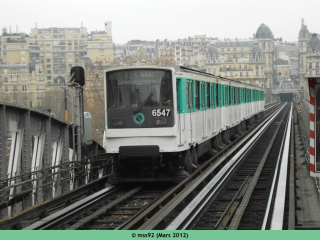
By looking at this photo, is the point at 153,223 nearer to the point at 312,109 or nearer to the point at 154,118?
the point at 312,109

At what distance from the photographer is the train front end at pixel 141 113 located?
12.9 meters

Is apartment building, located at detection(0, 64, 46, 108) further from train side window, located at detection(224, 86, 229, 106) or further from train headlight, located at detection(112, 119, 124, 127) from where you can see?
train headlight, located at detection(112, 119, 124, 127)

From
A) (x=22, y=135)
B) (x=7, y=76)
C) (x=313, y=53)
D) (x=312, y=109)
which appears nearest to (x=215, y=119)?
(x=22, y=135)

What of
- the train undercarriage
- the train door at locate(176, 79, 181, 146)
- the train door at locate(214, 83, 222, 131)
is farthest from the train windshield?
the train door at locate(214, 83, 222, 131)

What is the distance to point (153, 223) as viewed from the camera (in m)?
8.91

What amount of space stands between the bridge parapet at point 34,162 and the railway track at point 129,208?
3.05 feet

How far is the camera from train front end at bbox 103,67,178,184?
12.9m

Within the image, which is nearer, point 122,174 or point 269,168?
point 122,174

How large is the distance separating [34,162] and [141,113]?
265cm

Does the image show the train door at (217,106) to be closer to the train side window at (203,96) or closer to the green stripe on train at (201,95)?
the green stripe on train at (201,95)

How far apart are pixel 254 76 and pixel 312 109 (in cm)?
15996

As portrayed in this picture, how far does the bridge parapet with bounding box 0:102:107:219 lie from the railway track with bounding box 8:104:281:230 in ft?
3.05

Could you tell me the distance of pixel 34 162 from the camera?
13.0 meters

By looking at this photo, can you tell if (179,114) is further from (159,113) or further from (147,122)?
(147,122)
